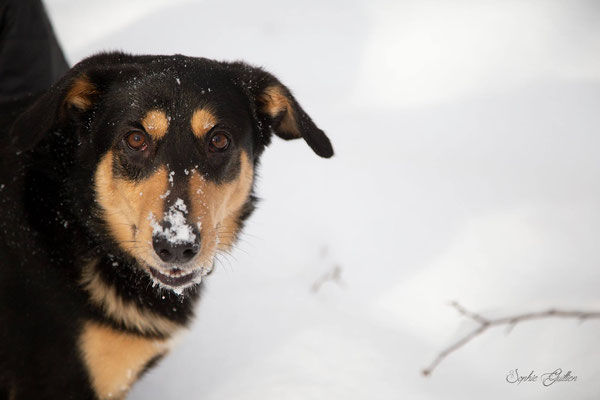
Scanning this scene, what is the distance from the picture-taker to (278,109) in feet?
9.53

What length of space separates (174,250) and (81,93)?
106 centimetres

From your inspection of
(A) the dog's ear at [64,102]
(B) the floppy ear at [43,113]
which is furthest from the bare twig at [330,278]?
(B) the floppy ear at [43,113]

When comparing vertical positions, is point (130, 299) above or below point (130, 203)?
below

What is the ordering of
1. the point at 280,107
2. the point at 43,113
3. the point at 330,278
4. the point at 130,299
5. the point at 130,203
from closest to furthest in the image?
the point at 43,113
the point at 130,203
the point at 130,299
the point at 280,107
the point at 330,278

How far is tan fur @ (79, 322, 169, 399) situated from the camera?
239 centimetres

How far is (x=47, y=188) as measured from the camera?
8.30ft

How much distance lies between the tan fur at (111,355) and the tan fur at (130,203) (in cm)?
44

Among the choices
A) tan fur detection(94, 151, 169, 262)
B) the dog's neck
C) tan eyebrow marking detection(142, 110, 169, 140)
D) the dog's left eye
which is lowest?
the dog's neck

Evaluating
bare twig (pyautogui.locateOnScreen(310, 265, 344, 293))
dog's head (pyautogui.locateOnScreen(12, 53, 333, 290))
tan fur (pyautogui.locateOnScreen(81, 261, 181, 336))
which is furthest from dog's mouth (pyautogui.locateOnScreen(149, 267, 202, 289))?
bare twig (pyautogui.locateOnScreen(310, 265, 344, 293))

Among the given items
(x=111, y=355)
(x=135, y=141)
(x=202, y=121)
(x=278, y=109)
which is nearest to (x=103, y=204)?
(x=135, y=141)

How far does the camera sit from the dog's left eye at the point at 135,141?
7.93 ft

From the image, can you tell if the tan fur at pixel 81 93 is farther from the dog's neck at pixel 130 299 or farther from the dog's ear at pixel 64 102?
the dog's neck at pixel 130 299

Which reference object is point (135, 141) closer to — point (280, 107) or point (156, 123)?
point (156, 123)

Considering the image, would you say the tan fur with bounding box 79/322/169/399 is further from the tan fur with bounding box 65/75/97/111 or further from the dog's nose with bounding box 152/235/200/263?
the tan fur with bounding box 65/75/97/111
